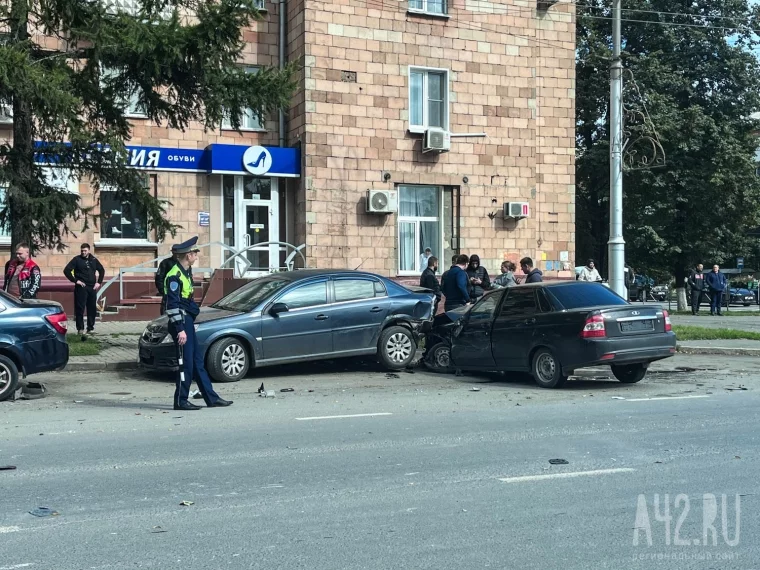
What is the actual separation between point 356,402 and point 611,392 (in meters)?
A: 3.36

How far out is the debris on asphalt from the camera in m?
5.89

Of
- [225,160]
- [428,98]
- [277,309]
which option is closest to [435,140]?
[428,98]

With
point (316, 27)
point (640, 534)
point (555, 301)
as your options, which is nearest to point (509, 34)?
point (316, 27)

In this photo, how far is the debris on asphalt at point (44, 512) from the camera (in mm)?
5887

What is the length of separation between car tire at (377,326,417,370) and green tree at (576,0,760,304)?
2343 cm

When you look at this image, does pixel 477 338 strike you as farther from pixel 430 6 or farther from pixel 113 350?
pixel 430 6

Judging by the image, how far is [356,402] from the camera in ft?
36.8

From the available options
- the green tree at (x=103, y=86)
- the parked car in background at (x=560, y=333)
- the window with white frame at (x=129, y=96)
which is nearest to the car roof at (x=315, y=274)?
the parked car in background at (x=560, y=333)

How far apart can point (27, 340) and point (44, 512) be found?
5828mm

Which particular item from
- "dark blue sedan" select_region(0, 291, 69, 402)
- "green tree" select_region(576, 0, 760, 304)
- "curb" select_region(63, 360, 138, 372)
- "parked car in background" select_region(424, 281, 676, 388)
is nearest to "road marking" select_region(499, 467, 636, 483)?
"parked car in background" select_region(424, 281, 676, 388)

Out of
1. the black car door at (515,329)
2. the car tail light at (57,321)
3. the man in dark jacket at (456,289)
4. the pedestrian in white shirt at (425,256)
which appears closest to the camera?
the car tail light at (57,321)

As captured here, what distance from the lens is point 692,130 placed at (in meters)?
35.7

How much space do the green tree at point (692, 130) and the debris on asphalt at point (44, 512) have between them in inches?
1266

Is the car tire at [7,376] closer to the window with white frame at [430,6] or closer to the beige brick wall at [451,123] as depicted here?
the beige brick wall at [451,123]
